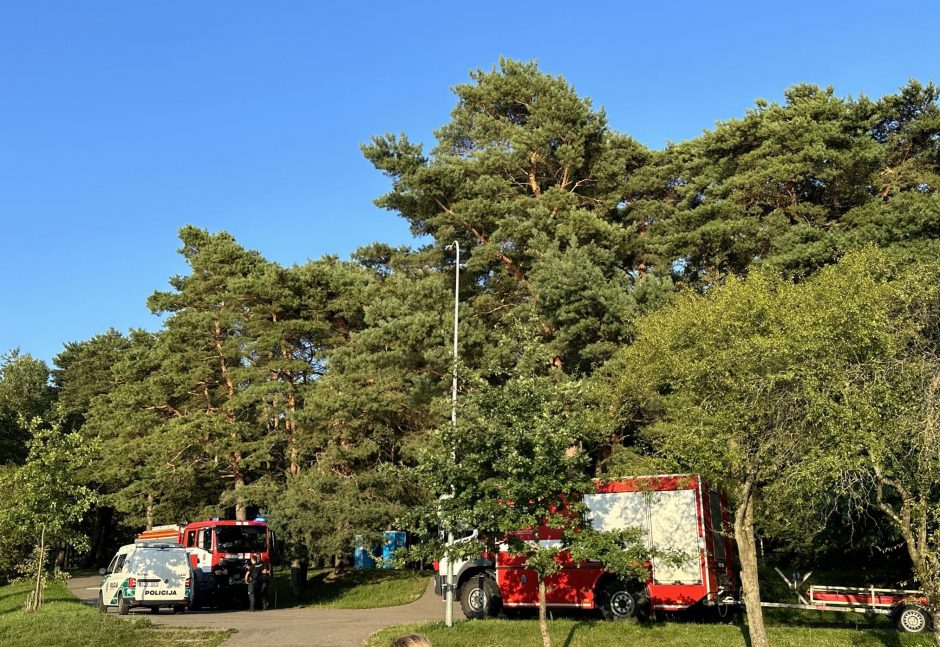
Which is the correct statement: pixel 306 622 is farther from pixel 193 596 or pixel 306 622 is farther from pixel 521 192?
pixel 521 192

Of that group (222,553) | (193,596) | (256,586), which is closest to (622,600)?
(256,586)

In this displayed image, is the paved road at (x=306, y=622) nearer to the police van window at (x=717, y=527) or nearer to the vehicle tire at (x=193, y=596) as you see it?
the vehicle tire at (x=193, y=596)

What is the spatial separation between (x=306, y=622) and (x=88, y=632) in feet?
16.5

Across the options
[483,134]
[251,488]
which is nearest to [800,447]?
[483,134]

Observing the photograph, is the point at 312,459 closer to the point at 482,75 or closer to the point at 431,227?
the point at 431,227

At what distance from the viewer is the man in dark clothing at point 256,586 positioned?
2359 centimetres

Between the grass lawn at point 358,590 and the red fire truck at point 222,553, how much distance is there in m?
1.33

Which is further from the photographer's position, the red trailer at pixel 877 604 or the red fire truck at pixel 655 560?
the red fire truck at pixel 655 560

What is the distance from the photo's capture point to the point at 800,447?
1194 centimetres

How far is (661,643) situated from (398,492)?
1731 centimetres

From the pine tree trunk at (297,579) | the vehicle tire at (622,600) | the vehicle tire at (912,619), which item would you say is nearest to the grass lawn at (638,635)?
the vehicle tire at (912,619)

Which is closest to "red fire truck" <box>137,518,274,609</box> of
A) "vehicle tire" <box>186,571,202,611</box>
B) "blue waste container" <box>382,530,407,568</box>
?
"vehicle tire" <box>186,571,202,611</box>

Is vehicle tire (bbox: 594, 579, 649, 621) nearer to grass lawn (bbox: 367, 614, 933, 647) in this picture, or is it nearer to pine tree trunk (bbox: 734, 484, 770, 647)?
grass lawn (bbox: 367, 614, 933, 647)

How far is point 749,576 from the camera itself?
1272cm
